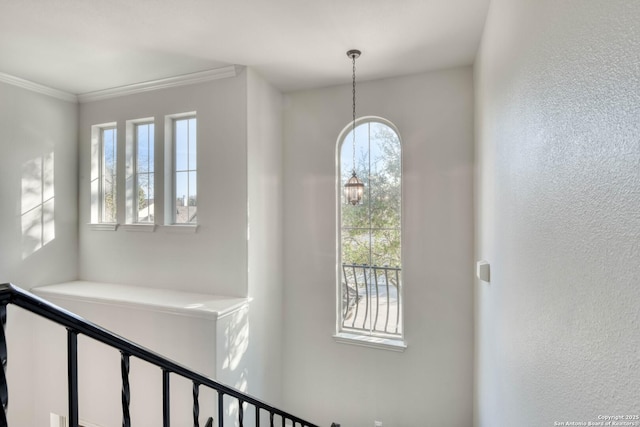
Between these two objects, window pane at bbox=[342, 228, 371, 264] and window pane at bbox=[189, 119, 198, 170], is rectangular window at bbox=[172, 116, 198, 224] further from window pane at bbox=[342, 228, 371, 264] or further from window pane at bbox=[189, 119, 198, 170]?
window pane at bbox=[342, 228, 371, 264]

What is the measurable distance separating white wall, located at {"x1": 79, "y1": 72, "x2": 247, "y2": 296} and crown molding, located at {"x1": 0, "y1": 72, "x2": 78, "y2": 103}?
455mm

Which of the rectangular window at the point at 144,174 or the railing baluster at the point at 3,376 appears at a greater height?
the rectangular window at the point at 144,174

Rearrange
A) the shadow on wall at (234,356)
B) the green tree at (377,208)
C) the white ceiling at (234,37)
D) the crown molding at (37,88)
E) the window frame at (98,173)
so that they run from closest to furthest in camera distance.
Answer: the white ceiling at (234,37) → the shadow on wall at (234,356) → the crown molding at (37,88) → the green tree at (377,208) → the window frame at (98,173)

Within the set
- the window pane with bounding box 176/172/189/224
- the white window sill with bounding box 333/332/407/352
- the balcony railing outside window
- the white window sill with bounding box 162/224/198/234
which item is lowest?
the white window sill with bounding box 333/332/407/352

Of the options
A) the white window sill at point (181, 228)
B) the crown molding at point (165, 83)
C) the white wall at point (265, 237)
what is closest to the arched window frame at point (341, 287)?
the white wall at point (265, 237)

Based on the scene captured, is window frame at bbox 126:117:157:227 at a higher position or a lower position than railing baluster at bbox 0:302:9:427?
higher

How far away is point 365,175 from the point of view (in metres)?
3.34

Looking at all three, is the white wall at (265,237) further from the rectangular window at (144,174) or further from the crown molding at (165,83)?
the rectangular window at (144,174)

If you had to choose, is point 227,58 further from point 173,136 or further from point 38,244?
point 38,244

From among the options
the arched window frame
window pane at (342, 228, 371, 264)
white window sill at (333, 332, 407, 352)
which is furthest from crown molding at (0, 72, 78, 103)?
white window sill at (333, 332, 407, 352)

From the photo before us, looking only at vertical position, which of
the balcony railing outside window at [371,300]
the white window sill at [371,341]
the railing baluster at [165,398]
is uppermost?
the railing baluster at [165,398]

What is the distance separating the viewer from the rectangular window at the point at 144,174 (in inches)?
137

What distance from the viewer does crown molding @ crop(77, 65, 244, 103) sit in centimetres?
298

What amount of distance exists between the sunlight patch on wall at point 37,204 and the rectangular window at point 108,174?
0.46 metres
